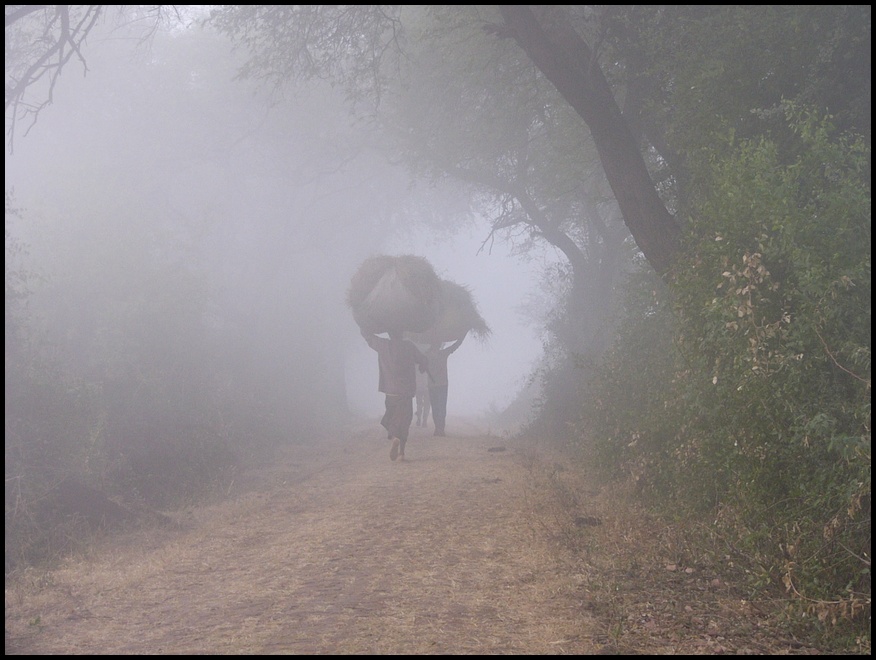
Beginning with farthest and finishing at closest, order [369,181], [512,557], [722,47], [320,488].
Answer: [369,181]
[320,488]
[722,47]
[512,557]

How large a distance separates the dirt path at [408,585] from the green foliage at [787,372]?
1.32 ft

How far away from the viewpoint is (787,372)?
475cm

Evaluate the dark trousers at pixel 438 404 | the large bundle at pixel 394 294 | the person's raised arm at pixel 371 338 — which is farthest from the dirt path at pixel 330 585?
the dark trousers at pixel 438 404

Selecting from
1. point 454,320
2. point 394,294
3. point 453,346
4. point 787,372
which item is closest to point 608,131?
point 787,372

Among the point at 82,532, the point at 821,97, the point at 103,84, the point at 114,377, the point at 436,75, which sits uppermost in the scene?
the point at 103,84

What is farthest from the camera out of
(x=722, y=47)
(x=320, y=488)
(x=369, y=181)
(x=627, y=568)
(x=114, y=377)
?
(x=369, y=181)

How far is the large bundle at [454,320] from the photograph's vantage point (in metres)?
15.6

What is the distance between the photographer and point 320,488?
31.8 ft

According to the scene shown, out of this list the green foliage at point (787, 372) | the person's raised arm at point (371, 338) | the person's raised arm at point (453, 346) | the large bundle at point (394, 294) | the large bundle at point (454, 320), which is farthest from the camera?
the large bundle at point (454, 320)

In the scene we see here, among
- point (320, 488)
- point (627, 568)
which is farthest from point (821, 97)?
point (320, 488)

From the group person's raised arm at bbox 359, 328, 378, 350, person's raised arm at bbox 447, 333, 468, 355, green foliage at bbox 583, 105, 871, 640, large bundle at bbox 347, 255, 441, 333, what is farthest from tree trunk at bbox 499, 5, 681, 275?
person's raised arm at bbox 447, 333, 468, 355

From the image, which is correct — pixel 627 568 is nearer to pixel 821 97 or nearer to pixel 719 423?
pixel 719 423

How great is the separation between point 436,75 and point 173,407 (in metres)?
8.54

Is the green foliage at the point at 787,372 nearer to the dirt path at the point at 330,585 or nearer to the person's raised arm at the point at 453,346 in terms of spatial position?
the dirt path at the point at 330,585
